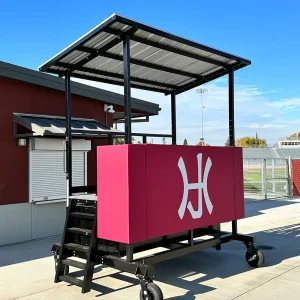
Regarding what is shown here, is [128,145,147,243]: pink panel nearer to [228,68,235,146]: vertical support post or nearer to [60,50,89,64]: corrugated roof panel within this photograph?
[60,50,89,64]: corrugated roof panel

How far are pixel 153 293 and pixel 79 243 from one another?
1.47 metres

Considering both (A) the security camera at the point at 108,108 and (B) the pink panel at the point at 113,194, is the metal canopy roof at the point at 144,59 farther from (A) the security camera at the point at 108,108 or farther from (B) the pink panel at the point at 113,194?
(A) the security camera at the point at 108,108

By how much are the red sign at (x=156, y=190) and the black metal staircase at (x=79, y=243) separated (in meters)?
0.30

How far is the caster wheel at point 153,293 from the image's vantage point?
4.27 meters

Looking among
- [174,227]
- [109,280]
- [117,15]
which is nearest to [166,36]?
[117,15]

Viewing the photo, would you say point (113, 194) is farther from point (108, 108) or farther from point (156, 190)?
point (108, 108)

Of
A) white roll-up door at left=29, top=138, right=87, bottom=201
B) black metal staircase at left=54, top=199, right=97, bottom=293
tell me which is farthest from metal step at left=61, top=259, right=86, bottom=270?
white roll-up door at left=29, top=138, right=87, bottom=201

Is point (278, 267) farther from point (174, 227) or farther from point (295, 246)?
point (174, 227)

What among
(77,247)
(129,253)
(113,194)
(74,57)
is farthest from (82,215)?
(74,57)

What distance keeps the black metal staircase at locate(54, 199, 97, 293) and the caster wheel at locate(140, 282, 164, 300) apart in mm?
860

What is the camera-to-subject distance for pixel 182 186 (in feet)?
17.0

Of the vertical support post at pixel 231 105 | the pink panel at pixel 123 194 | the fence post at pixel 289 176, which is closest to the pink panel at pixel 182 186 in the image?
the pink panel at pixel 123 194

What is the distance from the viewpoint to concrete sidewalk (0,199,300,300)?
486cm

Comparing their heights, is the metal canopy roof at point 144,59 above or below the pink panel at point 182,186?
above
